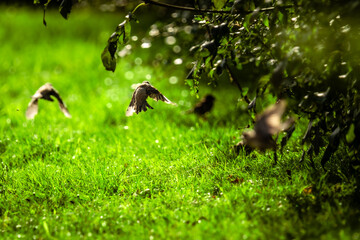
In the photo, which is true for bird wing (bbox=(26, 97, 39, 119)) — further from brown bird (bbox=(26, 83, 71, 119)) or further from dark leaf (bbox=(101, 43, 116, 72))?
dark leaf (bbox=(101, 43, 116, 72))

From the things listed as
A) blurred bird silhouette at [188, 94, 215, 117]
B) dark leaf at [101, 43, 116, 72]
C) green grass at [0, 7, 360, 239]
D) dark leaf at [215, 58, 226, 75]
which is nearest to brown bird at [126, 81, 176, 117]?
dark leaf at [101, 43, 116, 72]

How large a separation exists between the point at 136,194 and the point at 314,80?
128cm

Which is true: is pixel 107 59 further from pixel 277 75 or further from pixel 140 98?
pixel 277 75

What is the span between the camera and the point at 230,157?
9.45 feet

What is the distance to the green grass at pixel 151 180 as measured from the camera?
208 centimetres

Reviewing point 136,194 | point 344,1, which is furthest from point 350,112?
point 136,194

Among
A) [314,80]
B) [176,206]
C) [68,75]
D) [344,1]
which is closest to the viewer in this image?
Answer: [344,1]

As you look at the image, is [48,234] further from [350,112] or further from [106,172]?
[350,112]

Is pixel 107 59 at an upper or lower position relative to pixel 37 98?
lower

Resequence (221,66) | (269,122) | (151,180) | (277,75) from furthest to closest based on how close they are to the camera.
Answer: (151,180) → (221,66) → (277,75) → (269,122)

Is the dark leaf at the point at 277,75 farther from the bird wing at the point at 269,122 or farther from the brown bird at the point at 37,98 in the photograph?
the brown bird at the point at 37,98

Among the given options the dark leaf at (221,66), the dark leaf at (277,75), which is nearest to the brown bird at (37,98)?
the dark leaf at (221,66)

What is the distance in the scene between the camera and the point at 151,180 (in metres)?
2.63

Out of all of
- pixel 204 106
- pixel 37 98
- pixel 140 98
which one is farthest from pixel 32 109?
pixel 204 106
